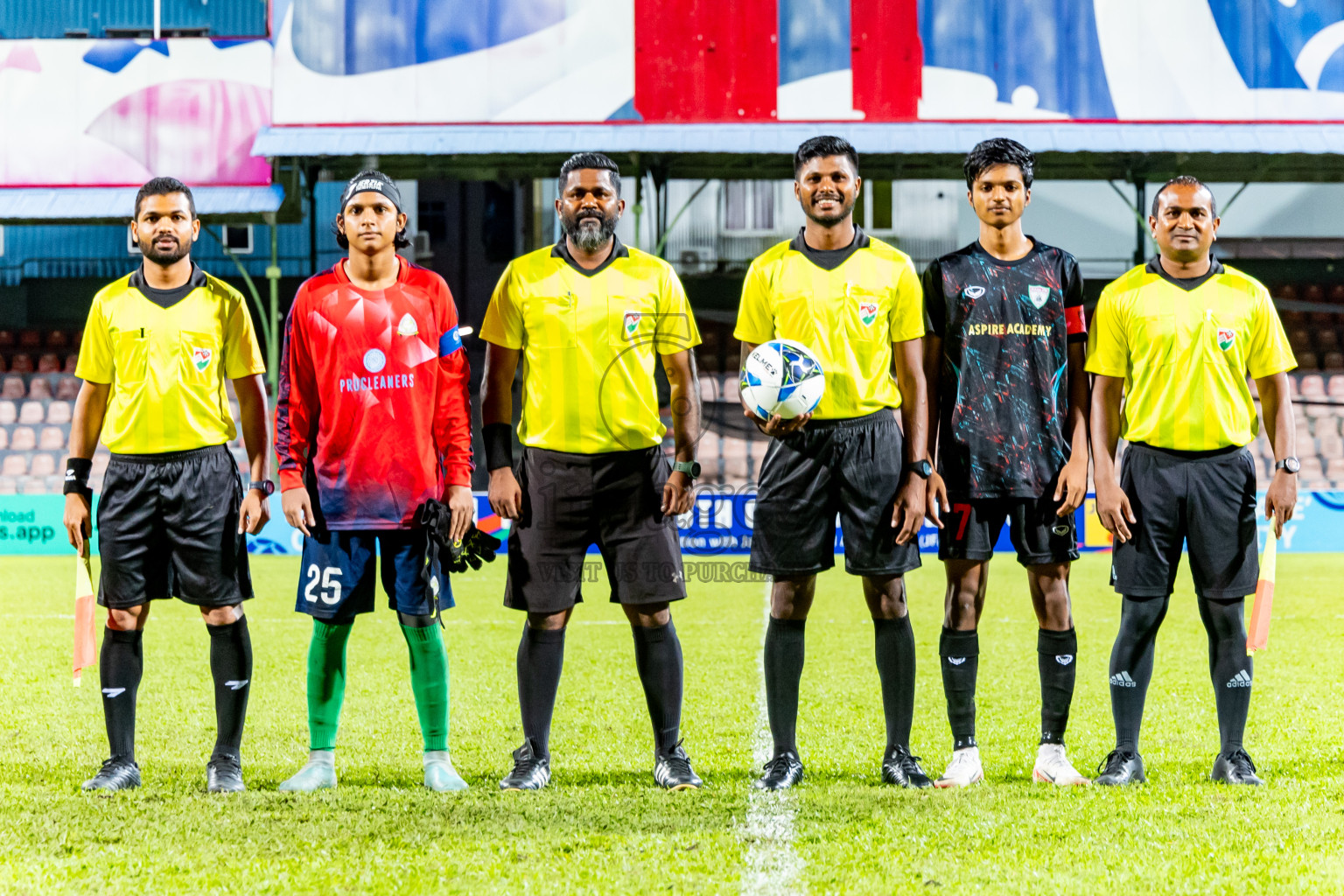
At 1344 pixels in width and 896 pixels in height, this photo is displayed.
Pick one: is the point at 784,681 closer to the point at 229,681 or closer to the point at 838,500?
the point at 838,500

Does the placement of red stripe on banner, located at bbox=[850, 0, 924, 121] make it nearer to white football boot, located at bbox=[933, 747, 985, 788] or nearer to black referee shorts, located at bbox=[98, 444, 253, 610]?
white football boot, located at bbox=[933, 747, 985, 788]

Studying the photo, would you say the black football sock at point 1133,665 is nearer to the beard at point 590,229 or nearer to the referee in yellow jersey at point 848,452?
the referee in yellow jersey at point 848,452

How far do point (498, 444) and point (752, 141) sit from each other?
37.2 feet

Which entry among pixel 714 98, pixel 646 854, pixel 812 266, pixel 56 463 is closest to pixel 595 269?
pixel 812 266

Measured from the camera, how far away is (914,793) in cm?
415

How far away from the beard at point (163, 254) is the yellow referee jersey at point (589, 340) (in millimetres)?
1093

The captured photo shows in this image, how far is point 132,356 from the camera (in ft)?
14.4

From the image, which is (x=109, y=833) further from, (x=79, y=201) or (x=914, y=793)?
(x=79, y=201)

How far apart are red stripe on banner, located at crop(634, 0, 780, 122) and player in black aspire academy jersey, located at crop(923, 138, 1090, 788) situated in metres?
11.4

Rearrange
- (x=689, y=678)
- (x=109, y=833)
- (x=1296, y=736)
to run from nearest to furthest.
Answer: (x=109, y=833)
(x=1296, y=736)
(x=689, y=678)

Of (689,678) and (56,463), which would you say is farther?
(56,463)

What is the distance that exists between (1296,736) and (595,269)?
3335 mm

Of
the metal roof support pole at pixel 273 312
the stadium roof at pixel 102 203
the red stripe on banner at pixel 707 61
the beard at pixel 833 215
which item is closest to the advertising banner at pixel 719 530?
the metal roof support pole at pixel 273 312

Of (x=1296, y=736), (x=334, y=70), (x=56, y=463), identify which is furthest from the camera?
(x=56, y=463)
